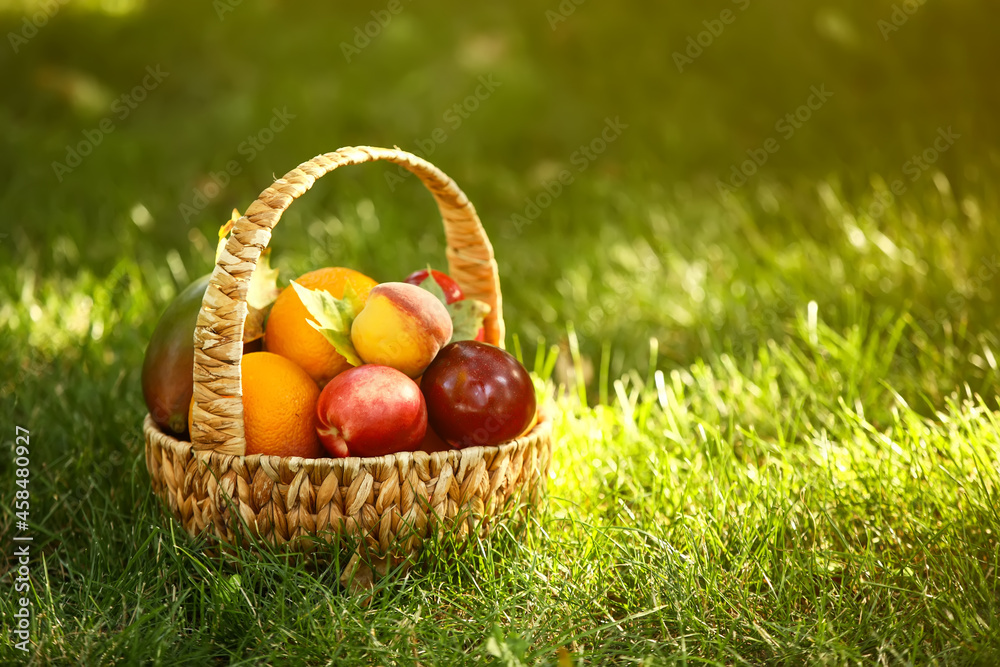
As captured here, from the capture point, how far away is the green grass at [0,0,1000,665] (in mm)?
1399

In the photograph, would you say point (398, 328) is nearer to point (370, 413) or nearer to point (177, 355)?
point (370, 413)

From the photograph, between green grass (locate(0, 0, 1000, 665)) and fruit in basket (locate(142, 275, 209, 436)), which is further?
fruit in basket (locate(142, 275, 209, 436))

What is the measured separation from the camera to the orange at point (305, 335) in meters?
1.64

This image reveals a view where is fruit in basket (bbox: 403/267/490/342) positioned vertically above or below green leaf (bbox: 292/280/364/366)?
above

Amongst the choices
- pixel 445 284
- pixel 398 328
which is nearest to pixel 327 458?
pixel 398 328

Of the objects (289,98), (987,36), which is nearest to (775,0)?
(987,36)

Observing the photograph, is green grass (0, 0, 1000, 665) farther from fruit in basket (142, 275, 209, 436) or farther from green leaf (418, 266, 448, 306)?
green leaf (418, 266, 448, 306)

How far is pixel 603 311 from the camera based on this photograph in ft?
9.09

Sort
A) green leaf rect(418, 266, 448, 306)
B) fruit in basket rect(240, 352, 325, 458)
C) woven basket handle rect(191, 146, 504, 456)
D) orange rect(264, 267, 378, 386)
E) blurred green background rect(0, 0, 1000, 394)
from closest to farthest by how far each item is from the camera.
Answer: woven basket handle rect(191, 146, 504, 456) → fruit in basket rect(240, 352, 325, 458) → orange rect(264, 267, 378, 386) → green leaf rect(418, 266, 448, 306) → blurred green background rect(0, 0, 1000, 394)

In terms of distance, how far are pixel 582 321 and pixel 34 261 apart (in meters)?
2.00

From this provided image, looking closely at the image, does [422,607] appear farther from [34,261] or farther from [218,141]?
[218,141]

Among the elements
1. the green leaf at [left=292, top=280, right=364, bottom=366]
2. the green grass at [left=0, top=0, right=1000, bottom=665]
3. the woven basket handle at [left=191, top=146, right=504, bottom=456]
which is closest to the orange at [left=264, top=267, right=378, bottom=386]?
the green leaf at [left=292, top=280, right=364, bottom=366]

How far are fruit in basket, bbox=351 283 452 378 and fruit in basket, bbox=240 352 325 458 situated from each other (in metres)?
0.14

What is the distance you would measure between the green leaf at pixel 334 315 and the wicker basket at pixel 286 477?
0.59 feet
